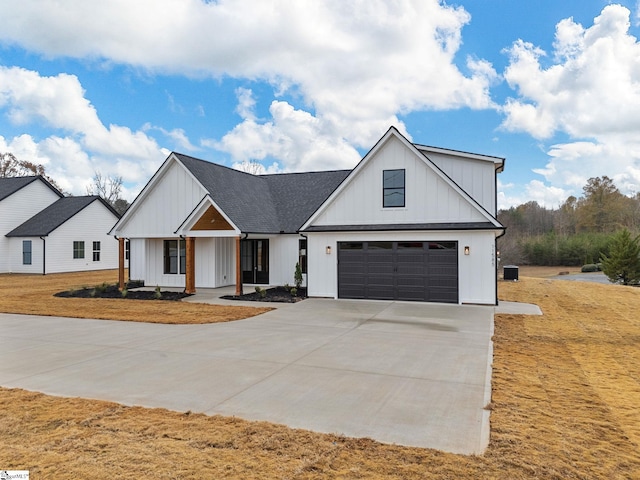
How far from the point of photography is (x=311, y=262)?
16.0 metres

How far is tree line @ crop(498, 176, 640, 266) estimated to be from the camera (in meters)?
43.2

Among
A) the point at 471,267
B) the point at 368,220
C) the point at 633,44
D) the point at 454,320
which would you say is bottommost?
the point at 454,320

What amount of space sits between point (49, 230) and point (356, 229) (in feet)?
77.0

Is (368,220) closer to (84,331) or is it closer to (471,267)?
(471,267)

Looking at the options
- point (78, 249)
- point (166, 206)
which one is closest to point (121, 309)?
point (166, 206)

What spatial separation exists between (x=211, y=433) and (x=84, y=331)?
7297 mm

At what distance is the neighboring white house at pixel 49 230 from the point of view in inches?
1126

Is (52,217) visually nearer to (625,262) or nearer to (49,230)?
(49,230)

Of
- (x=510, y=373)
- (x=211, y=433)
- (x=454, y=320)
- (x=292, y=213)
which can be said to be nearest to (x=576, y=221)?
(x=292, y=213)

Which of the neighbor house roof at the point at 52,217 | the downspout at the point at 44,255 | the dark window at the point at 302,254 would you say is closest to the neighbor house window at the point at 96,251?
the neighbor house roof at the point at 52,217

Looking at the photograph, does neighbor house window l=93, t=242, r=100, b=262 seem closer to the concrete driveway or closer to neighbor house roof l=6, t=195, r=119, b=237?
neighbor house roof l=6, t=195, r=119, b=237

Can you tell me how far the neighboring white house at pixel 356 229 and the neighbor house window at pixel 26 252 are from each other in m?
14.1

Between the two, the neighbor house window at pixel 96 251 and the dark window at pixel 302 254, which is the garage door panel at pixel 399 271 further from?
the neighbor house window at pixel 96 251

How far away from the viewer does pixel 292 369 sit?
6.70m
